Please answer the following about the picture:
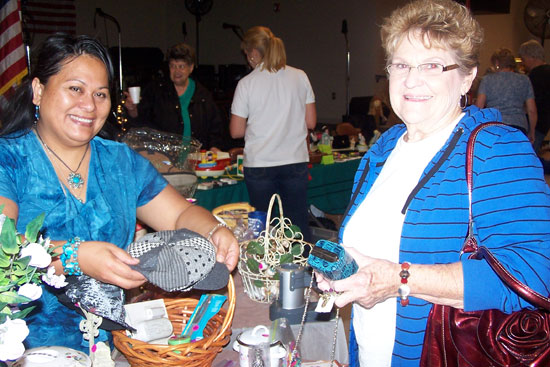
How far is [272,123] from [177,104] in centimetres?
108

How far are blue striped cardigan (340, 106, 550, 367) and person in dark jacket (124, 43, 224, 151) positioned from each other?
3153 mm

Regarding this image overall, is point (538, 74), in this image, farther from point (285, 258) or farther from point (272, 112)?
point (285, 258)

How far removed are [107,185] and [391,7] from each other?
439 inches

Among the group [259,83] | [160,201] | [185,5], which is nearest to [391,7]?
[185,5]

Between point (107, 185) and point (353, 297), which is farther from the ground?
point (107, 185)

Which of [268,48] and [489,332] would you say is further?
[268,48]

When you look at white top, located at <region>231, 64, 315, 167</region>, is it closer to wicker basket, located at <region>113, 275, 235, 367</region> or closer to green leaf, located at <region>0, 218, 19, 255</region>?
wicker basket, located at <region>113, 275, 235, 367</region>

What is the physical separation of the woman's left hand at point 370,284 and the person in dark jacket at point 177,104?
3.23 m

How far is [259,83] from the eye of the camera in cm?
343

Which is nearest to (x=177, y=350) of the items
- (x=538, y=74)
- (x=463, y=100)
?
(x=463, y=100)

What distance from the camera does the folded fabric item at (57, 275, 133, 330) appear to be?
1194 mm

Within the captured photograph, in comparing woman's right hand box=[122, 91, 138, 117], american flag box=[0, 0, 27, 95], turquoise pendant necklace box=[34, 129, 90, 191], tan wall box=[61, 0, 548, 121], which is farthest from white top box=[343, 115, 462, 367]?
tan wall box=[61, 0, 548, 121]

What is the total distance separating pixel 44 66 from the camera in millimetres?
1457

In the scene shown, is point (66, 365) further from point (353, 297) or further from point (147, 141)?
point (147, 141)
